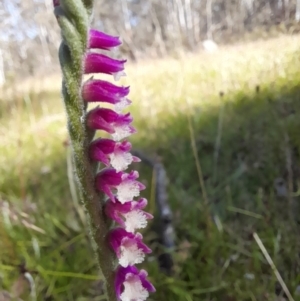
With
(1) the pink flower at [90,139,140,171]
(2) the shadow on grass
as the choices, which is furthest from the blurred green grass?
(1) the pink flower at [90,139,140,171]

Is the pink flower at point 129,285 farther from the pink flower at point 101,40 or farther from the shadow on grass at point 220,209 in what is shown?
the shadow on grass at point 220,209

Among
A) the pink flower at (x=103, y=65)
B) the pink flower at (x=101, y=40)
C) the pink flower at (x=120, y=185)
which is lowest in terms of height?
the pink flower at (x=120, y=185)

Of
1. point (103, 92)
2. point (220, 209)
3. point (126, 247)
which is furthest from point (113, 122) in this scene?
point (220, 209)

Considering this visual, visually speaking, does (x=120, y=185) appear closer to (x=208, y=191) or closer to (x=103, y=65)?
(x=103, y=65)

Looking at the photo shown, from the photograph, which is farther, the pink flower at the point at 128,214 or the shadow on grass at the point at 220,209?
the shadow on grass at the point at 220,209

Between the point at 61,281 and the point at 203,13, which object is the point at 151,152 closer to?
the point at 203,13

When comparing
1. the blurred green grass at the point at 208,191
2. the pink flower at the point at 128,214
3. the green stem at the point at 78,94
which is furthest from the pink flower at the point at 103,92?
the blurred green grass at the point at 208,191
